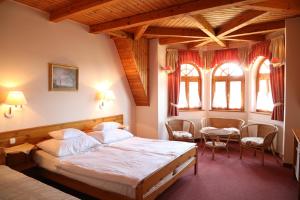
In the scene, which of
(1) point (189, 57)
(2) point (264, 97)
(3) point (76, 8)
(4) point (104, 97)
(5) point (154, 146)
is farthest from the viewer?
(1) point (189, 57)

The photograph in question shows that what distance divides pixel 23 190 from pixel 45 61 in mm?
2101

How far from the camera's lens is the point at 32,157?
10.5 feet

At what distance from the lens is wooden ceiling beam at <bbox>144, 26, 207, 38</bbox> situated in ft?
15.0

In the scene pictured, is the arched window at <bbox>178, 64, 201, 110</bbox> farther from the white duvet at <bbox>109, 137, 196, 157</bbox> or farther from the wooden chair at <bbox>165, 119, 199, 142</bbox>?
the white duvet at <bbox>109, 137, 196, 157</bbox>

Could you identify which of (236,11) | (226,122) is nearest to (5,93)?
(236,11)

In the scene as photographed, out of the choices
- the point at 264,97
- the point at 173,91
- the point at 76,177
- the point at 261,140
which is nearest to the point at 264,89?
the point at 264,97

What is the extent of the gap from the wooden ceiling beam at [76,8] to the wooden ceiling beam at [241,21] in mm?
2359

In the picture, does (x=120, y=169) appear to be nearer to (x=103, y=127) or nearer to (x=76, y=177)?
(x=76, y=177)

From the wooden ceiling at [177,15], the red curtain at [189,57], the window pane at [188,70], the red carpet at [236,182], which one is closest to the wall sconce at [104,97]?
the wooden ceiling at [177,15]

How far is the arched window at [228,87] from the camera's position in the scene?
5.84m

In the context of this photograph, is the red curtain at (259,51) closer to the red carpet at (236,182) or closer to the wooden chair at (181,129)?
the wooden chair at (181,129)

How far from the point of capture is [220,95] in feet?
20.0

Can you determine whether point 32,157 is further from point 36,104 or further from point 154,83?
point 154,83

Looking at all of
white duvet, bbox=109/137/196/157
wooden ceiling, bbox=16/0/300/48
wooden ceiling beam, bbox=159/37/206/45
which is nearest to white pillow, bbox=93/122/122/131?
white duvet, bbox=109/137/196/157
